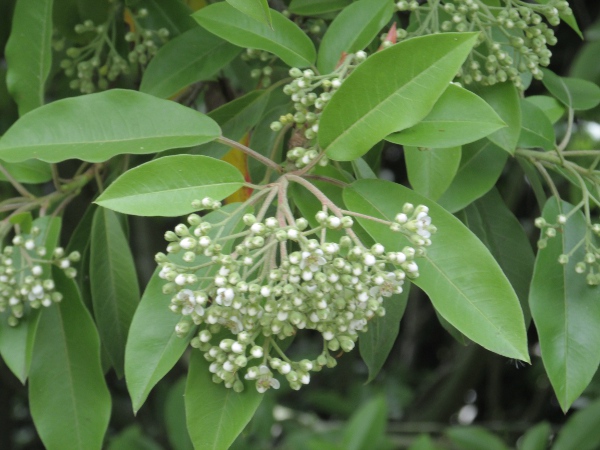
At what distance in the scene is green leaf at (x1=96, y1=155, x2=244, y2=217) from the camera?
3.52 ft

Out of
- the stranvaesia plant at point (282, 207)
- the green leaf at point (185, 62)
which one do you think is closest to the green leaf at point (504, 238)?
the stranvaesia plant at point (282, 207)

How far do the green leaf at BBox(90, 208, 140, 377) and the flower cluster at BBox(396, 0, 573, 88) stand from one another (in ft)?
2.07

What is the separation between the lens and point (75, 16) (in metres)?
1.70

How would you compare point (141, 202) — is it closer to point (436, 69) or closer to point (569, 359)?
point (436, 69)

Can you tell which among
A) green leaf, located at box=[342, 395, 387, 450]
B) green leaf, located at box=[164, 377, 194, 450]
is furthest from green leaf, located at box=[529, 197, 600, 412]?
green leaf, located at box=[164, 377, 194, 450]

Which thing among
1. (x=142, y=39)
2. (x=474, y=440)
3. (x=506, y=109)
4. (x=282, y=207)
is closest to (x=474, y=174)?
(x=506, y=109)

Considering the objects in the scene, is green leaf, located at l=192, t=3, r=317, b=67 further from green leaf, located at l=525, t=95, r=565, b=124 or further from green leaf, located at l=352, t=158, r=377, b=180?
green leaf, located at l=525, t=95, r=565, b=124

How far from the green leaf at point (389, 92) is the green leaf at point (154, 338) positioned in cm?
17

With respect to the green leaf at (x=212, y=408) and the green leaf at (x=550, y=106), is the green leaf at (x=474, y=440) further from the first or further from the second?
the green leaf at (x=212, y=408)

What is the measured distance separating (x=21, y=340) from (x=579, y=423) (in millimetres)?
1849

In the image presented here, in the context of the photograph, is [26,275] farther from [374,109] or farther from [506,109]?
[506,109]

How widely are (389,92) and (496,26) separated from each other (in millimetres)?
359

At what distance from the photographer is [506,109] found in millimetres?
1341

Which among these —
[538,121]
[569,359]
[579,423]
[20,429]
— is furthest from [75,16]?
[20,429]
